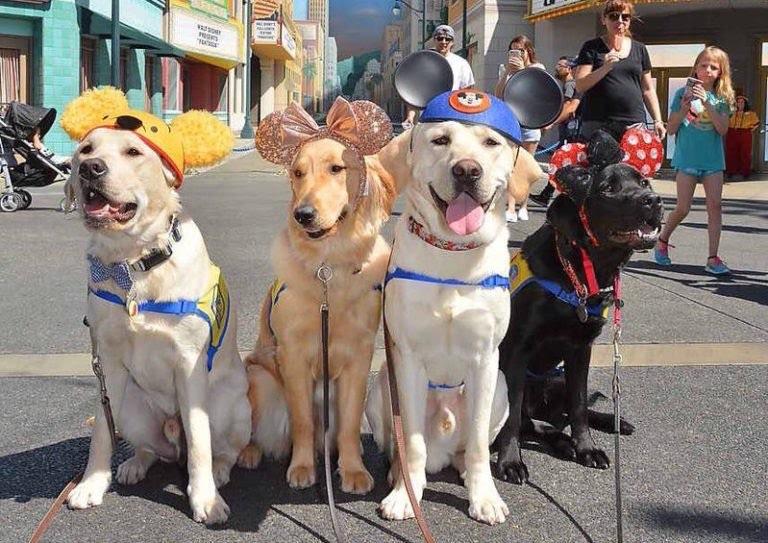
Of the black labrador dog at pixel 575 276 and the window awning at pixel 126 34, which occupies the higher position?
the window awning at pixel 126 34

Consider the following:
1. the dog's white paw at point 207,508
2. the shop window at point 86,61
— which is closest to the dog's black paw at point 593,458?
the dog's white paw at point 207,508

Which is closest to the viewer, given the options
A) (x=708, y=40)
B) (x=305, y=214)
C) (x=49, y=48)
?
(x=305, y=214)

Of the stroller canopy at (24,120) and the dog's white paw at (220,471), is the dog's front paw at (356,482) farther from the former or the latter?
the stroller canopy at (24,120)

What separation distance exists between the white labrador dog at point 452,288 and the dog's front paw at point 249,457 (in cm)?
67

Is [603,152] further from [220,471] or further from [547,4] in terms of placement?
[547,4]

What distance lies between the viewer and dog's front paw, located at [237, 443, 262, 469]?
354 cm

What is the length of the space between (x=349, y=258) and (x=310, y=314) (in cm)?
26

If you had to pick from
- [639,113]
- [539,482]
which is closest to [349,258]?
[539,482]

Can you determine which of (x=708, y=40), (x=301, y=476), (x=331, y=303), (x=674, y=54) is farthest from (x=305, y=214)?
(x=708, y=40)

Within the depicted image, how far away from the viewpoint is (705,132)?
24.5 feet

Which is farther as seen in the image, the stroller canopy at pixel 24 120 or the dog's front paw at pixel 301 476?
the stroller canopy at pixel 24 120

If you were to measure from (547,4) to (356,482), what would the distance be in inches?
850

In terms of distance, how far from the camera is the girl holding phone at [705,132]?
7.23m

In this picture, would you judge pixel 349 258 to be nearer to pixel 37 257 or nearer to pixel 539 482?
pixel 539 482
